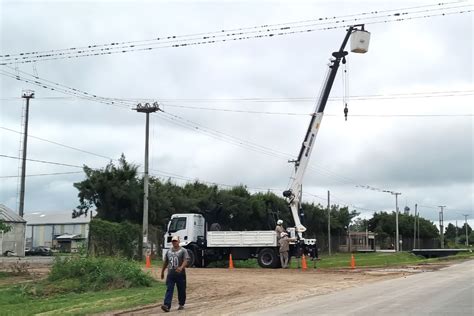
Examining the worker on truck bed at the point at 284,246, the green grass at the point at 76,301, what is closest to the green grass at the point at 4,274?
the green grass at the point at 76,301

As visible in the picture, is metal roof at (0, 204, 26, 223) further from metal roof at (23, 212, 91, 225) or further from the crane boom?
the crane boom

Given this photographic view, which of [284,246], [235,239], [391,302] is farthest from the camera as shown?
[235,239]

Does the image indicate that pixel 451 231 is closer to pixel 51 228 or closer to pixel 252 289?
pixel 51 228

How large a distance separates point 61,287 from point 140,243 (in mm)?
20865

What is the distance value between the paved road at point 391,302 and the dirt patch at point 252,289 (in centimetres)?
87

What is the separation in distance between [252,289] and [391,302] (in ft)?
19.2

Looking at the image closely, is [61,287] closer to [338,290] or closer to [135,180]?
[338,290]

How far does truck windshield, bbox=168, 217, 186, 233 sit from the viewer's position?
32719 millimetres

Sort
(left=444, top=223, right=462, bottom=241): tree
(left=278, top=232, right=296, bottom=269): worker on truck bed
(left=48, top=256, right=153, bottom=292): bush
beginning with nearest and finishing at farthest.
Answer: (left=48, top=256, right=153, bottom=292): bush < (left=278, top=232, right=296, bottom=269): worker on truck bed < (left=444, top=223, right=462, bottom=241): tree

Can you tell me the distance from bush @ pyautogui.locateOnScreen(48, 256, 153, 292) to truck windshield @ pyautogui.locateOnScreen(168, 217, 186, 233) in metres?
10.9

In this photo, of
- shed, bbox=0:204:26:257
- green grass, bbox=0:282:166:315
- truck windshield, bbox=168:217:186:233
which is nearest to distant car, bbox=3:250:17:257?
Result: shed, bbox=0:204:26:257

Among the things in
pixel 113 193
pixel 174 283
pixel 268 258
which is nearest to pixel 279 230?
pixel 268 258

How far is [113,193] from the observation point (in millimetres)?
55844

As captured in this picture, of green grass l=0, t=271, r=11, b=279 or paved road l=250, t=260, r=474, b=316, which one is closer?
paved road l=250, t=260, r=474, b=316
